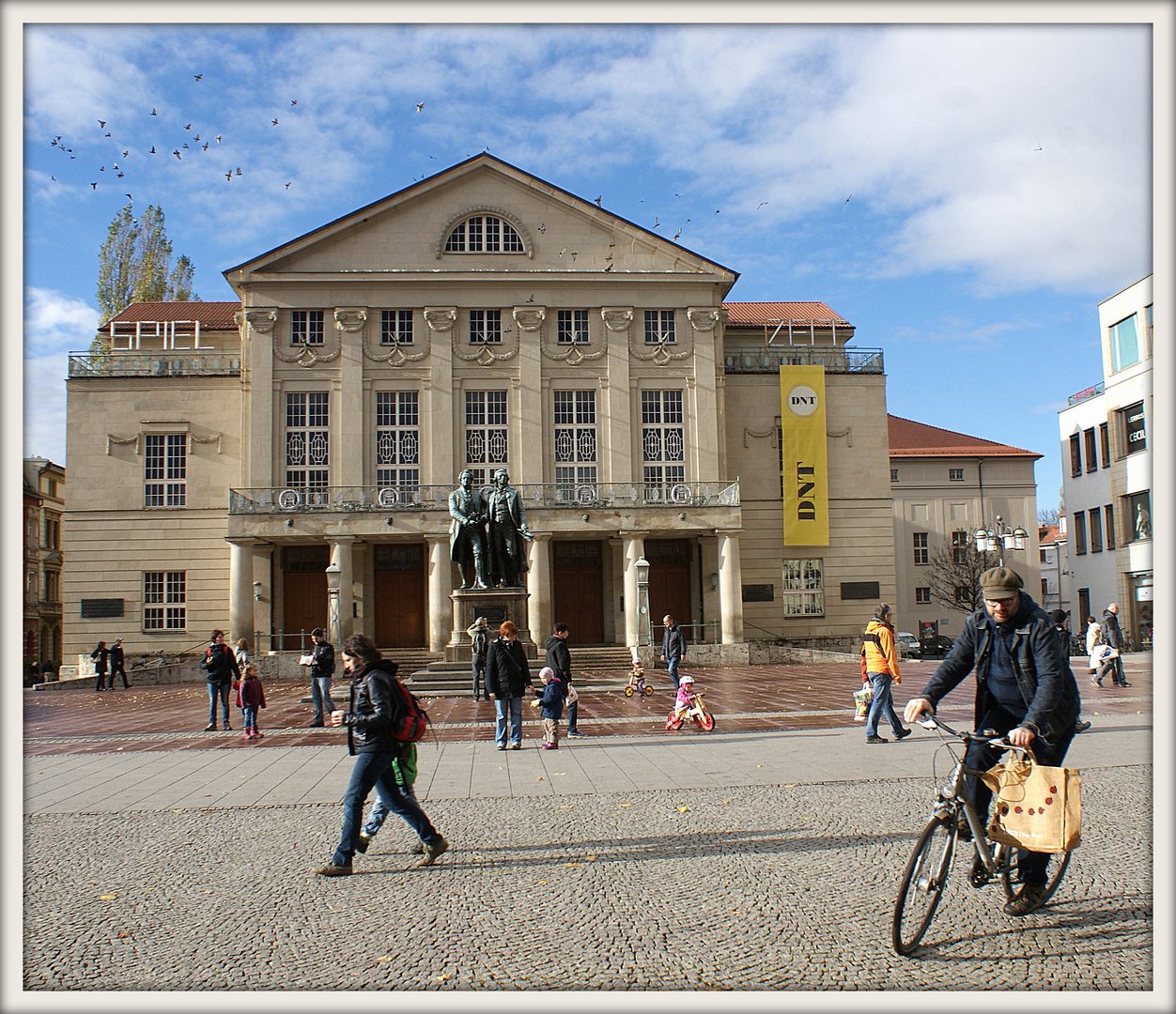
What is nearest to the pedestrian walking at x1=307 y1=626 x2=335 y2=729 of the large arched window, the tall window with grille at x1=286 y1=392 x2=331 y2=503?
the tall window with grille at x1=286 y1=392 x2=331 y2=503

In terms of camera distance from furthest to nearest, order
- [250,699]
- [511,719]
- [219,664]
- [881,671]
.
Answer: [219,664] → [250,699] → [881,671] → [511,719]

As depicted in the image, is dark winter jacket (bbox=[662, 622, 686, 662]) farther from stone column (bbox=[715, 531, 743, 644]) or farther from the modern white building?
the modern white building

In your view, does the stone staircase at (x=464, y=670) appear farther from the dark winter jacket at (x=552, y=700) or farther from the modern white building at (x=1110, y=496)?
the modern white building at (x=1110, y=496)

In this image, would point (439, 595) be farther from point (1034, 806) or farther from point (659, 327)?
point (1034, 806)

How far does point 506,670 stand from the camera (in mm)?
13008

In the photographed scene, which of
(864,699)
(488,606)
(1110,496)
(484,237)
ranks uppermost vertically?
(484,237)

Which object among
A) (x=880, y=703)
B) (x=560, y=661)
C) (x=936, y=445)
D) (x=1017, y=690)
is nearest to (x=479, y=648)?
(x=560, y=661)

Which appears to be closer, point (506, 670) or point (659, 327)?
point (506, 670)

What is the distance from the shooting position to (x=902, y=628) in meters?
63.8

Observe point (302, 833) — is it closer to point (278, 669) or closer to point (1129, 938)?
point (1129, 938)

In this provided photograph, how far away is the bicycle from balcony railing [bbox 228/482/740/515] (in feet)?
109

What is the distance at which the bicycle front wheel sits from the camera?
4926mm

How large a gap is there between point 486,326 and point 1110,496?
2876 cm

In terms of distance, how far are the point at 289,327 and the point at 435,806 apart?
3671 centimetres
